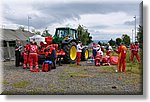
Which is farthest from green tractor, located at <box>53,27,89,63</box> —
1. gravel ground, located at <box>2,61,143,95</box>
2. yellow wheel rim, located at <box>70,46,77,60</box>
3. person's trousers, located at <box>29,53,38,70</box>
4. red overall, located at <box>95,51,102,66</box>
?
gravel ground, located at <box>2,61,143,95</box>

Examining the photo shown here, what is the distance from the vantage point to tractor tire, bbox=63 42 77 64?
6339 millimetres

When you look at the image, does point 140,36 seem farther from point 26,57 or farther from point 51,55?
point 26,57

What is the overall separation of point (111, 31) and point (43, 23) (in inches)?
34.2

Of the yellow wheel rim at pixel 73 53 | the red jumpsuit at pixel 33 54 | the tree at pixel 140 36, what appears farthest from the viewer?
the yellow wheel rim at pixel 73 53

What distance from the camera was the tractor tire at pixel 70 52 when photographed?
20.8 feet

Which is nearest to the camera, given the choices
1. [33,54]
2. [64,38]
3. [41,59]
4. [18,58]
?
[33,54]

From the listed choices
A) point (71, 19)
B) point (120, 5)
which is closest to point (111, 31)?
point (120, 5)

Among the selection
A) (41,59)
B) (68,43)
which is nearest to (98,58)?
(68,43)

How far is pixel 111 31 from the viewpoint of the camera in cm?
339

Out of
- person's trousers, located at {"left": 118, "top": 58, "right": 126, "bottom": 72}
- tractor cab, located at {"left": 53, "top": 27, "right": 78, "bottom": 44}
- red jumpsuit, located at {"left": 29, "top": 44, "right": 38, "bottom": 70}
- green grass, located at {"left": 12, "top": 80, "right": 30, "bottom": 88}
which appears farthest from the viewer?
tractor cab, located at {"left": 53, "top": 27, "right": 78, "bottom": 44}

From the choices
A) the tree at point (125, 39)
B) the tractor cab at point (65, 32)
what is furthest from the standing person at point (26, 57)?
the tree at point (125, 39)

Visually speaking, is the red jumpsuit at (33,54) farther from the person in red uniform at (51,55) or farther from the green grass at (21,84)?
the green grass at (21,84)

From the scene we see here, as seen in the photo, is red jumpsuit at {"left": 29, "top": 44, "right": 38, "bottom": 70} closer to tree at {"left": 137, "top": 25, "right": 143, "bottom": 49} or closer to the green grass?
the green grass

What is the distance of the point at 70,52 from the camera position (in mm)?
6527
